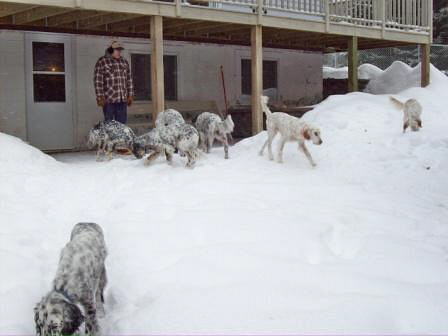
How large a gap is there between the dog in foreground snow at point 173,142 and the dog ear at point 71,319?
532cm

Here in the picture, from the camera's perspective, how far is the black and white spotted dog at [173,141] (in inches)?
347

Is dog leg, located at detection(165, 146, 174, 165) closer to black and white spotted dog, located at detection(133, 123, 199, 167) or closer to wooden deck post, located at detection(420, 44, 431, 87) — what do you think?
black and white spotted dog, located at detection(133, 123, 199, 167)

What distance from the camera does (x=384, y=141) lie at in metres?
10.2

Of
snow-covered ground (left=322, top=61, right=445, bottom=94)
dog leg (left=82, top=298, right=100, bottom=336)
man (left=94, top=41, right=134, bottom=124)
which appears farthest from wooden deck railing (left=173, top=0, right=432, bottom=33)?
dog leg (left=82, top=298, right=100, bottom=336)

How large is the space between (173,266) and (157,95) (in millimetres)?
5817

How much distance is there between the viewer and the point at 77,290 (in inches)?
155

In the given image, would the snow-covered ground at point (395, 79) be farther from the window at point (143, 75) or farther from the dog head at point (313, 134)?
the dog head at point (313, 134)

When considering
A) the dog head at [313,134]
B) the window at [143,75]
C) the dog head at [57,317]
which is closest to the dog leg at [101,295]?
the dog head at [57,317]

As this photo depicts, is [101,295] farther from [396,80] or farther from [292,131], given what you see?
[396,80]

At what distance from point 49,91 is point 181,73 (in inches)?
137

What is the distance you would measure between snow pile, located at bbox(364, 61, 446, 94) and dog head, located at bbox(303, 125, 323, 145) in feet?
29.5

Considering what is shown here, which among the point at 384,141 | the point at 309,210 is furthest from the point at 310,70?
the point at 309,210

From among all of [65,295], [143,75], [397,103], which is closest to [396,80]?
[397,103]

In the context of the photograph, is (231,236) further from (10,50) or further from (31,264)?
(10,50)
